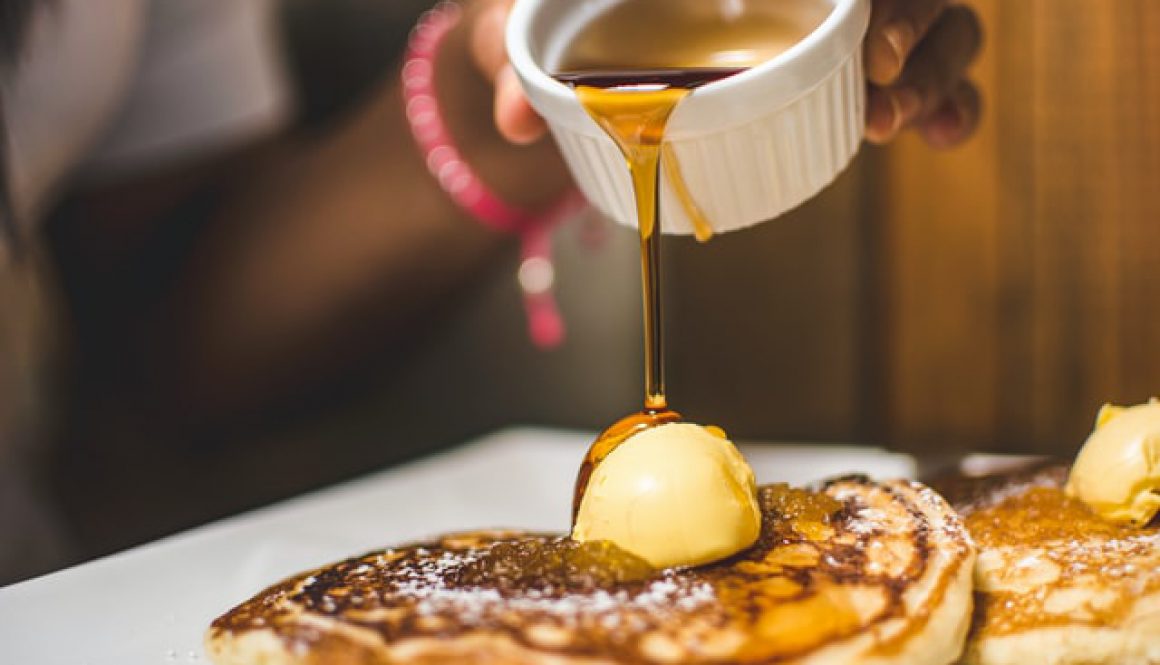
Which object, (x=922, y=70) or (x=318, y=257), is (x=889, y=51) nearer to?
(x=922, y=70)

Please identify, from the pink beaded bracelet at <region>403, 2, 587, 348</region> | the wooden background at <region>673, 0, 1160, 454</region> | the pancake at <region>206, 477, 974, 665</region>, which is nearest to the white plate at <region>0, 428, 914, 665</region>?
the pancake at <region>206, 477, 974, 665</region>

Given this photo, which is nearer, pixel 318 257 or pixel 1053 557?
pixel 1053 557

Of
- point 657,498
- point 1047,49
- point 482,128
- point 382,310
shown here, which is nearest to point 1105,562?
point 657,498

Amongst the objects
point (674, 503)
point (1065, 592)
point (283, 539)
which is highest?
point (674, 503)

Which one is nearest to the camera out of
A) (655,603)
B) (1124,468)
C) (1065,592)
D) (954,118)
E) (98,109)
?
(655,603)

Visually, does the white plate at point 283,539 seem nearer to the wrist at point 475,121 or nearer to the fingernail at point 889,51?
the wrist at point 475,121

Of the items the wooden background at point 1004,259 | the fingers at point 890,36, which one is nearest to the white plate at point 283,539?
the fingers at point 890,36

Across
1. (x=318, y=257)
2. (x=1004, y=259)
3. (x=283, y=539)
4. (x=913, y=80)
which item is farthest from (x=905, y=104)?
(x=1004, y=259)
